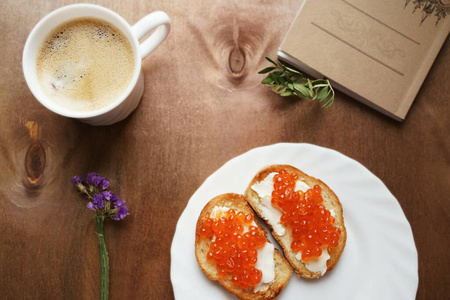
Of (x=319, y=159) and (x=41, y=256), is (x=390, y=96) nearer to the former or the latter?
(x=319, y=159)

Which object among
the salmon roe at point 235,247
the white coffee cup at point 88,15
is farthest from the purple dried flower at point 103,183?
the salmon roe at point 235,247

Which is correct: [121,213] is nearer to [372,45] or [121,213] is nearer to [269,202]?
[269,202]

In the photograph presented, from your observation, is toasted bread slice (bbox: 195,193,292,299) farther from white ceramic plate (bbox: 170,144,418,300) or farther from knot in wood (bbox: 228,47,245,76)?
knot in wood (bbox: 228,47,245,76)

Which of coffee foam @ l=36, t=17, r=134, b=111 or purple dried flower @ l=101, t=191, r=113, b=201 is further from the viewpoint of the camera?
purple dried flower @ l=101, t=191, r=113, b=201

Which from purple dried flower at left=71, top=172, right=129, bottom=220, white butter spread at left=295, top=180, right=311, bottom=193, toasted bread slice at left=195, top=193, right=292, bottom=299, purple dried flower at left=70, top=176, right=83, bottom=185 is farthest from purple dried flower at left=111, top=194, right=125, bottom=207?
white butter spread at left=295, top=180, right=311, bottom=193

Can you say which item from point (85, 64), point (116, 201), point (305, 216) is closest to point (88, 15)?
point (85, 64)
